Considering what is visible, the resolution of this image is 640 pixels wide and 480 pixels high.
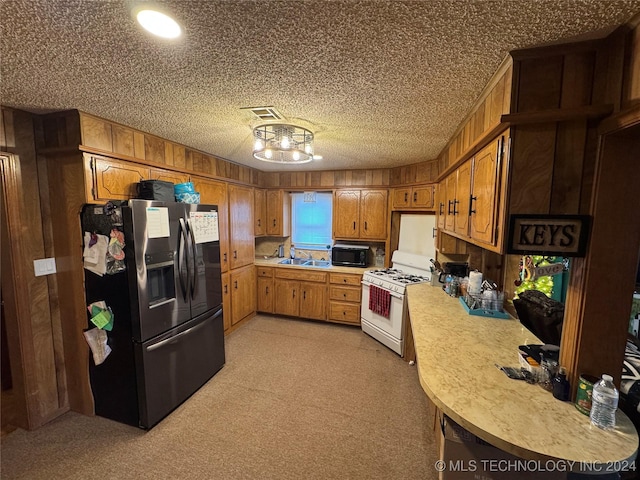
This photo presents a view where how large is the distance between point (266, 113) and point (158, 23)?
0.92m

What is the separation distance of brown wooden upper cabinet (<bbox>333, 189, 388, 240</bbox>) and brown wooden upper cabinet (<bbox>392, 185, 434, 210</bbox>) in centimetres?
16

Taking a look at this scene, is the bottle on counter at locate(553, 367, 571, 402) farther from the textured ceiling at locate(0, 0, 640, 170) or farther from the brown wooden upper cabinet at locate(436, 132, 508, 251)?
the textured ceiling at locate(0, 0, 640, 170)

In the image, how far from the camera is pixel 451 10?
88 cm

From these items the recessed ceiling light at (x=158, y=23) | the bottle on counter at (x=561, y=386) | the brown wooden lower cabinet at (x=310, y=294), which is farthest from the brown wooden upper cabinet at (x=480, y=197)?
the brown wooden lower cabinet at (x=310, y=294)

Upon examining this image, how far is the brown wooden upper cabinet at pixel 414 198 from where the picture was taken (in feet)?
11.3

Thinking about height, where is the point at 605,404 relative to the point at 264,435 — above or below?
above

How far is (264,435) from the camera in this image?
2023 millimetres

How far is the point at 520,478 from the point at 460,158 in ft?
6.15

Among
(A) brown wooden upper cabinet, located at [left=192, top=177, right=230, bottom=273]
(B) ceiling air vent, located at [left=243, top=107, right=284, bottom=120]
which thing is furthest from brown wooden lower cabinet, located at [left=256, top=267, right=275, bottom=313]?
(B) ceiling air vent, located at [left=243, top=107, right=284, bottom=120]

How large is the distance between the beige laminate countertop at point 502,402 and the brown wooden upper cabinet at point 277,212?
2941 millimetres

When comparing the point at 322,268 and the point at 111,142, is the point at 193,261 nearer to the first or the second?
the point at 111,142

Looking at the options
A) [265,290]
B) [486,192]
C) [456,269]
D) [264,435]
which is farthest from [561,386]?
[265,290]

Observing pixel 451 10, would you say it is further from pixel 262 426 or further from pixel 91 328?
pixel 91 328

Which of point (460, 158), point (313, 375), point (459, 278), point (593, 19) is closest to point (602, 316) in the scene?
point (593, 19)
